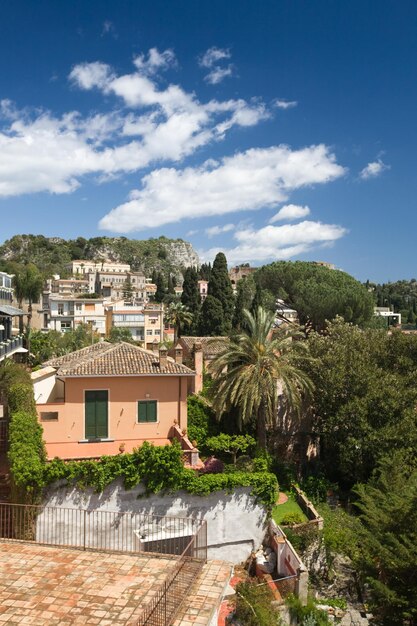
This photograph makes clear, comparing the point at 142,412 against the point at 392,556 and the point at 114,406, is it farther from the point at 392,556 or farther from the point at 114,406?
the point at 392,556

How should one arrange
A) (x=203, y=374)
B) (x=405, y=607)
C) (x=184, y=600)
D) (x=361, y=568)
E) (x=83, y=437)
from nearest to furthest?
(x=184, y=600)
(x=405, y=607)
(x=361, y=568)
(x=83, y=437)
(x=203, y=374)

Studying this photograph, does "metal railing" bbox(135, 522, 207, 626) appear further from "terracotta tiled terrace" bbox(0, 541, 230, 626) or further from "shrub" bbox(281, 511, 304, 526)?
"shrub" bbox(281, 511, 304, 526)

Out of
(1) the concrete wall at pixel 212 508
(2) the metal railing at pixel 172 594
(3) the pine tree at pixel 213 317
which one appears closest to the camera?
(2) the metal railing at pixel 172 594

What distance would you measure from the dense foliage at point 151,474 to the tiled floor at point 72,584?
3.46m

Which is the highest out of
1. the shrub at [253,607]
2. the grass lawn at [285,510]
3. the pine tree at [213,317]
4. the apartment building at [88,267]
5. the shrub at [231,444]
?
the apartment building at [88,267]

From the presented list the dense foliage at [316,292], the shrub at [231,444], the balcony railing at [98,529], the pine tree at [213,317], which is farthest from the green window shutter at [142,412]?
the pine tree at [213,317]

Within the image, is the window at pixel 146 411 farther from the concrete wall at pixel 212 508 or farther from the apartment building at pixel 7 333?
the apartment building at pixel 7 333

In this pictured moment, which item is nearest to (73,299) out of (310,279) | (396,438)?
(310,279)

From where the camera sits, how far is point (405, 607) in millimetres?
13617

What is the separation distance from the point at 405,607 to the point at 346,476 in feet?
35.4

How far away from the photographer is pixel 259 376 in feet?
75.1

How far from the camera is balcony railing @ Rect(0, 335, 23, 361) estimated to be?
29016mm

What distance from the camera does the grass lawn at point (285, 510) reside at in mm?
19125

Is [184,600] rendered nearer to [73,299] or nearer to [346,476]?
[346,476]
